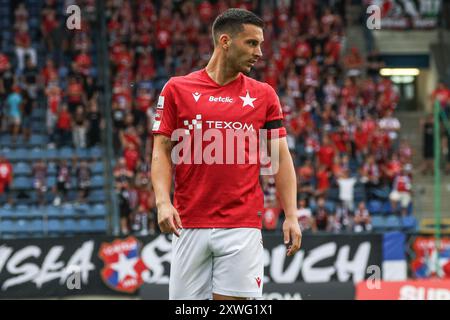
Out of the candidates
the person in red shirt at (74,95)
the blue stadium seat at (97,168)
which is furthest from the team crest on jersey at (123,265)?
the person in red shirt at (74,95)

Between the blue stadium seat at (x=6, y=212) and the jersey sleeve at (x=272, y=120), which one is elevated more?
the jersey sleeve at (x=272, y=120)

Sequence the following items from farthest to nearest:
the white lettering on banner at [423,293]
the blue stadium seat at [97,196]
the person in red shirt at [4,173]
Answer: the blue stadium seat at [97,196] → the person in red shirt at [4,173] → the white lettering on banner at [423,293]

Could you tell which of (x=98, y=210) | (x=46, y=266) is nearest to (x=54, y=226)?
(x=98, y=210)

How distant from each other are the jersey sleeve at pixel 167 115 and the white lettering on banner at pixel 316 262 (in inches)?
462

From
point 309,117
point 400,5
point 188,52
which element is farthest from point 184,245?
point 400,5

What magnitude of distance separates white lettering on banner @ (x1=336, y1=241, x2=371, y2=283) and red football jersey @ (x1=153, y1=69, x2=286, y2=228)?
469 inches

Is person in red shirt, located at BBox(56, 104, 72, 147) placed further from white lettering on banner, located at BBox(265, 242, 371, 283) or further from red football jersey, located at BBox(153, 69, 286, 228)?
red football jersey, located at BBox(153, 69, 286, 228)

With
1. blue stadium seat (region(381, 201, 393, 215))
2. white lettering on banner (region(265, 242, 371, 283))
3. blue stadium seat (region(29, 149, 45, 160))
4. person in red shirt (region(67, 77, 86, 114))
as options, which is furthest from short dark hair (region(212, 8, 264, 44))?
person in red shirt (region(67, 77, 86, 114))

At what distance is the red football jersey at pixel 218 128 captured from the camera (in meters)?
5.83

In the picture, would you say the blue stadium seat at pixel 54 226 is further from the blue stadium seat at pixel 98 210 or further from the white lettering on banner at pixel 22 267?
the white lettering on banner at pixel 22 267

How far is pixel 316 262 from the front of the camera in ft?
57.7

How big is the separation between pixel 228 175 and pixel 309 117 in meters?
→ 19.2

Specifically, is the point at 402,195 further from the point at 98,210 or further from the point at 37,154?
the point at 37,154
